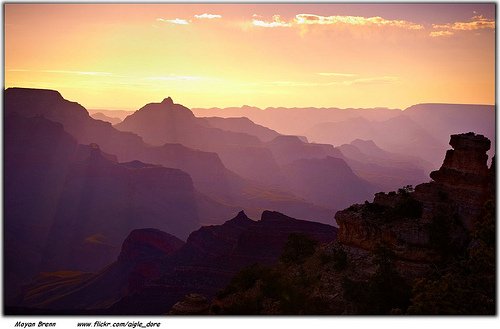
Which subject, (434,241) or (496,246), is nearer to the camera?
(496,246)

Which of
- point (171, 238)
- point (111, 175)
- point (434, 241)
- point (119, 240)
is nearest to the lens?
point (434, 241)

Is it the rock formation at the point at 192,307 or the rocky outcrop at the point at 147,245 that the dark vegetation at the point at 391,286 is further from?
the rocky outcrop at the point at 147,245

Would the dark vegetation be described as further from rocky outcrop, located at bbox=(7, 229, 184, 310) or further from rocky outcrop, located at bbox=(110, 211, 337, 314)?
rocky outcrop, located at bbox=(7, 229, 184, 310)

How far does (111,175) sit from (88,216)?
15.9 meters

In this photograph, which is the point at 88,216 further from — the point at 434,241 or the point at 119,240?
the point at 434,241

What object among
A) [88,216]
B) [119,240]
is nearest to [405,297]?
[119,240]

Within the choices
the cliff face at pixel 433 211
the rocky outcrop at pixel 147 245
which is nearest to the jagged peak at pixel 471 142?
the cliff face at pixel 433 211

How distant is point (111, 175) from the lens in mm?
128125

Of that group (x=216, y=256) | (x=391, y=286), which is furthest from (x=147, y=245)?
(x=391, y=286)

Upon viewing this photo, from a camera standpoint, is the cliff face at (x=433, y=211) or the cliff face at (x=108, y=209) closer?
the cliff face at (x=433, y=211)

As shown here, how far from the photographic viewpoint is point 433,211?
2956 cm

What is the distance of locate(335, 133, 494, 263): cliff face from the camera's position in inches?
1129

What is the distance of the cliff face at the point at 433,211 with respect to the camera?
28.7 meters

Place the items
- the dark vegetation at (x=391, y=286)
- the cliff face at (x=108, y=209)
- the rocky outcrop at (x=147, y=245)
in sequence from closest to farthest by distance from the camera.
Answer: the dark vegetation at (x=391, y=286) → the rocky outcrop at (x=147, y=245) → the cliff face at (x=108, y=209)
